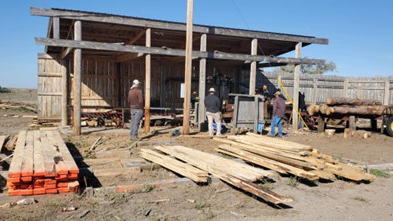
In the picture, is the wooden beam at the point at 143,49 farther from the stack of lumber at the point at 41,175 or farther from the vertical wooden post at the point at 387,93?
the vertical wooden post at the point at 387,93

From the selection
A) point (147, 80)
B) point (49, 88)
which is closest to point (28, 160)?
point (147, 80)

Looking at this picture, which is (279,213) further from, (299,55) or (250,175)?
(299,55)

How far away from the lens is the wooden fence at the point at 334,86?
762 inches

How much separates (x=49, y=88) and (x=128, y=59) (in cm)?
Answer: 431

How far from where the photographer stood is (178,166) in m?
6.84

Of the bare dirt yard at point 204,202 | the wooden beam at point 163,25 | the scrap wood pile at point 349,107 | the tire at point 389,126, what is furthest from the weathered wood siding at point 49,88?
the tire at point 389,126

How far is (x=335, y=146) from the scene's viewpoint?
37.7ft

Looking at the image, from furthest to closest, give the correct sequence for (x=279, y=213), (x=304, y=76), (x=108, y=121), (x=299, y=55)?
(x=304, y=76) < (x=299, y=55) < (x=108, y=121) < (x=279, y=213)

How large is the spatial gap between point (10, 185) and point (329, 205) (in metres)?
4.94

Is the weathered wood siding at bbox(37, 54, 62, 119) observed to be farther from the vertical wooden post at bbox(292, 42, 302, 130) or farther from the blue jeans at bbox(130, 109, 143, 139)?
the vertical wooden post at bbox(292, 42, 302, 130)

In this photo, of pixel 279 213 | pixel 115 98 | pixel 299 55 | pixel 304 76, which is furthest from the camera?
pixel 304 76

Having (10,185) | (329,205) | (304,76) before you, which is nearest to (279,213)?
(329,205)

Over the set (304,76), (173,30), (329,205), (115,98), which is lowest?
(329,205)

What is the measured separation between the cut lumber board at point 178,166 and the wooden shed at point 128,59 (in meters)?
4.42
